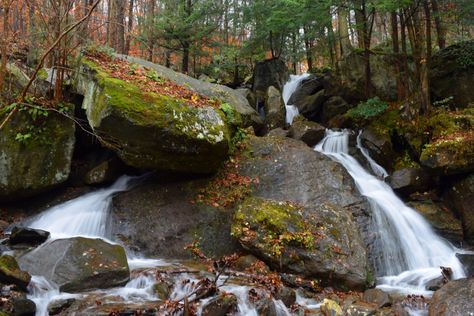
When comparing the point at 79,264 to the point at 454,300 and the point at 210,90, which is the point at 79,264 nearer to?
the point at 454,300

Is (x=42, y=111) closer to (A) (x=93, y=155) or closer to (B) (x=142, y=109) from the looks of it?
(A) (x=93, y=155)

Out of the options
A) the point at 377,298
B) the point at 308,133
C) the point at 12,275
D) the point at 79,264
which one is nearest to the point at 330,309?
the point at 377,298

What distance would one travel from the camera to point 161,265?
7.15m

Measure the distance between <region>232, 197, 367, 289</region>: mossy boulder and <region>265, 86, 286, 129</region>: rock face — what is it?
22.7 ft

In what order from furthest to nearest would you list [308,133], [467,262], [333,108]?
[333,108]
[308,133]
[467,262]

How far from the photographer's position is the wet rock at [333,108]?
14422 millimetres

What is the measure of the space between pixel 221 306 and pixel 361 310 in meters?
2.30

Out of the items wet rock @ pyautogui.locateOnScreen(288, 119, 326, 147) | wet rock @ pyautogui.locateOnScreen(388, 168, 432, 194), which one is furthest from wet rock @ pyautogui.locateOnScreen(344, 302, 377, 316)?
wet rock @ pyautogui.locateOnScreen(288, 119, 326, 147)

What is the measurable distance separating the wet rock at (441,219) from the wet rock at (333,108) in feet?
17.9

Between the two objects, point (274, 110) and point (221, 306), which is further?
point (274, 110)

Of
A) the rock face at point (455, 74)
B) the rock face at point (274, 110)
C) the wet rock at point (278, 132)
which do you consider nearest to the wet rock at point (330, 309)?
the wet rock at point (278, 132)

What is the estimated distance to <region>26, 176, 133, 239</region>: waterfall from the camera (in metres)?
8.19

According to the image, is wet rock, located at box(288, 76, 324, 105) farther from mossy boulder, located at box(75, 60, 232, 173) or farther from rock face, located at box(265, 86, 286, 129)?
mossy boulder, located at box(75, 60, 232, 173)

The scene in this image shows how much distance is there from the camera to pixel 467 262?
826cm
